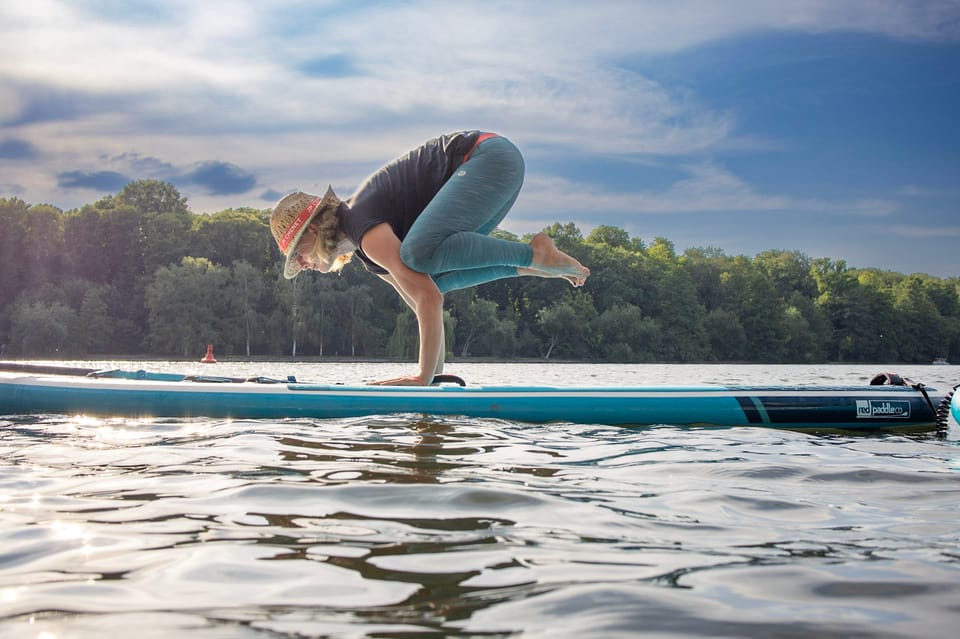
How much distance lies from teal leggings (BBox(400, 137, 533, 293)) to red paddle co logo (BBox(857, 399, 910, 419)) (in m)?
1.93

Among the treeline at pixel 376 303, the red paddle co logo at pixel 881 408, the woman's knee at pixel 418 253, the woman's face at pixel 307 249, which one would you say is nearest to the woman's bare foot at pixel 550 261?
the woman's knee at pixel 418 253

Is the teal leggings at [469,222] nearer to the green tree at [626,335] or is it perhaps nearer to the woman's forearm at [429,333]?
the woman's forearm at [429,333]

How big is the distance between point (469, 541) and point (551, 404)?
2465 millimetres

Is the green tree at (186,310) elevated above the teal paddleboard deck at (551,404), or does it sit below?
above

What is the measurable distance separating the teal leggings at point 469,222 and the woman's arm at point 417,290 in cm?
6

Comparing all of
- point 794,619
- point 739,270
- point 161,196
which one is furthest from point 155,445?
point 739,270

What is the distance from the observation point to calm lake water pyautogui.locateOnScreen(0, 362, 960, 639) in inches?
52.6

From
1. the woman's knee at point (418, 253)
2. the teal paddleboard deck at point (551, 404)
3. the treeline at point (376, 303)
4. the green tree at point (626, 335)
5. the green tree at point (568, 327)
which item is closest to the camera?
the teal paddleboard deck at point (551, 404)

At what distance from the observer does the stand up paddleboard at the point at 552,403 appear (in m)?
4.20

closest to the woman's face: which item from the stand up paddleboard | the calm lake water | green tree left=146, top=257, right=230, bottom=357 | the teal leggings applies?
the teal leggings

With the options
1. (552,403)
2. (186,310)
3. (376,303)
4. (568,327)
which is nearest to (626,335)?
(568,327)

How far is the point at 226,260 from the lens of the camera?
64.9 meters

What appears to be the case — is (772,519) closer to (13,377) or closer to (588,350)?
(13,377)

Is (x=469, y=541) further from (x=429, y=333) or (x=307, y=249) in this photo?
(x=307, y=249)
